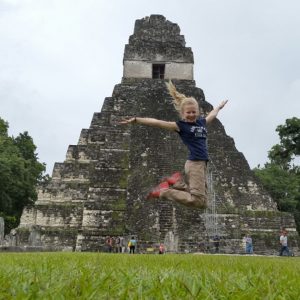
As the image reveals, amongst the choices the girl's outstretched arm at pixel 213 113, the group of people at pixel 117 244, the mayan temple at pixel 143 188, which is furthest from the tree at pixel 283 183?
the girl's outstretched arm at pixel 213 113

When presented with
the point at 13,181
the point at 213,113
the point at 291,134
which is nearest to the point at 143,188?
the point at 291,134

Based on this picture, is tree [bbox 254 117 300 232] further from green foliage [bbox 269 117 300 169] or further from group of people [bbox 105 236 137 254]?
group of people [bbox 105 236 137 254]

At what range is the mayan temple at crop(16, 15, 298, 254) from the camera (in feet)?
57.9

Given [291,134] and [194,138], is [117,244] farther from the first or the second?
[194,138]

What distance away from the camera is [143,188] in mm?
18875

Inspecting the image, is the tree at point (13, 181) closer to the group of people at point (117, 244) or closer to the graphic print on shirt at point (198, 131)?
the group of people at point (117, 244)

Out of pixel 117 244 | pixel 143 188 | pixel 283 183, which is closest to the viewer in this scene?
pixel 117 244

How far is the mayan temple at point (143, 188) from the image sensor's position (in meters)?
17.6

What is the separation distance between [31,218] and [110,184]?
3729mm

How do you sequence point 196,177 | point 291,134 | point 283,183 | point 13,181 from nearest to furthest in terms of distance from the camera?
1. point 196,177
2. point 291,134
3. point 13,181
4. point 283,183

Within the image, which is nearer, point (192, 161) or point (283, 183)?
point (192, 161)

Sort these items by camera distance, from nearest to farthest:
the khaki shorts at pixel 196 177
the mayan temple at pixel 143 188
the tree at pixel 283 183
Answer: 1. the khaki shorts at pixel 196 177
2. the mayan temple at pixel 143 188
3. the tree at pixel 283 183

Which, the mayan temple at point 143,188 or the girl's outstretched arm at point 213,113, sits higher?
the mayan temple at point 143,188

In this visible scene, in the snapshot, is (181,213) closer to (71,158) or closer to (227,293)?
(71,158)
